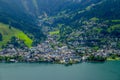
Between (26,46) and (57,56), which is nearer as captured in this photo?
(57,56)

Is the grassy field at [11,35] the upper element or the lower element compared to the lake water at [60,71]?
upper

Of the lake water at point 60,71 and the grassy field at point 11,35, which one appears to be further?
the grassy field at point 11,35

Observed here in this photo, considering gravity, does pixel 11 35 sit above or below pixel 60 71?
above

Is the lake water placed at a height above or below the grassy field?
below

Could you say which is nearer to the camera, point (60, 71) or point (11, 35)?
point (60, 71)

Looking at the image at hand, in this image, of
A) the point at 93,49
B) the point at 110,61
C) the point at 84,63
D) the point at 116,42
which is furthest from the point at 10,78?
the point at 116,42

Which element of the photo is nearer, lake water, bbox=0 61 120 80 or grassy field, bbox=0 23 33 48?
lake water, bbox=0 61 120 80

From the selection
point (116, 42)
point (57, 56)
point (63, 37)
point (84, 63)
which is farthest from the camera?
point (63, 37)

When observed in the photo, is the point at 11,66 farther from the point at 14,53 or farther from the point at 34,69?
the point at 14,53
